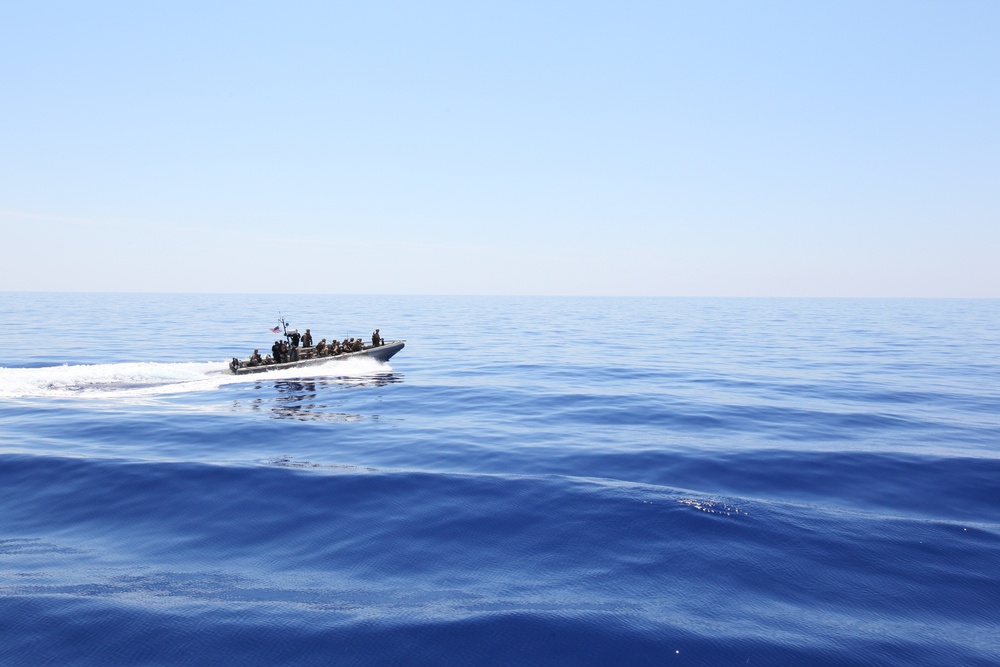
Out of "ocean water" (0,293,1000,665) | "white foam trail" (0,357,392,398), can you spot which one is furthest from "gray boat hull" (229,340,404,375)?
"ocean water" (0,293,1000,665)

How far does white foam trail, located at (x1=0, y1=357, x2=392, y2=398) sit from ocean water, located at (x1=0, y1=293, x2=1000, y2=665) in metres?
1.58

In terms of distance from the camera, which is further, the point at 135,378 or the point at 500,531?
the point at 135,378

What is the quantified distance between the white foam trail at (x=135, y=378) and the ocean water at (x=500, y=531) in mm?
1577

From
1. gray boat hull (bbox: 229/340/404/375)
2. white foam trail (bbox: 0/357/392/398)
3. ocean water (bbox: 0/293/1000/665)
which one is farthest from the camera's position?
gray boat hull (bbox: 229/340/404/375)

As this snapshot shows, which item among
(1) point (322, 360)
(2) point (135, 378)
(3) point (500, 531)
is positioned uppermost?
(1) point (322, 360)

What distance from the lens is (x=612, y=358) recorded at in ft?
170

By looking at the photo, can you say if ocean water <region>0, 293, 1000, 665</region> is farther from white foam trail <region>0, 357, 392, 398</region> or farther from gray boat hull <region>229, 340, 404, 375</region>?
gray boat hull <region>229, 340, 404, 375</region>

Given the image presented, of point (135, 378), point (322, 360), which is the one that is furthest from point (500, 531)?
point (322, 360)

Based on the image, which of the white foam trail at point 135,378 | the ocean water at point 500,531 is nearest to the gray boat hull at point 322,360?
the white foam trail at point 135,378

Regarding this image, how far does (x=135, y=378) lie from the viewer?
3594 cm

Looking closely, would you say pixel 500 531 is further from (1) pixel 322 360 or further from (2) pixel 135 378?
(1) pixel 322 360

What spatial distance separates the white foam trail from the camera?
106 feet

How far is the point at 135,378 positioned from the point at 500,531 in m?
31.5

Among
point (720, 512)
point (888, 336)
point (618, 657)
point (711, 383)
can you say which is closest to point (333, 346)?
point (711, 383)
